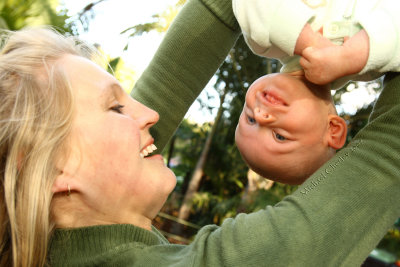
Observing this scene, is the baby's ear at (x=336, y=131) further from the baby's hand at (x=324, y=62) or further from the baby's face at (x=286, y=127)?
the baby's hand at (x=324, y=62)

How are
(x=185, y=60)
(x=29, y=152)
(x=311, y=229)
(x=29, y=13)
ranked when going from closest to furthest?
(x=311, y=229) → (x=29, y=152) → (x=185, y=60) → (x=29, y=13)

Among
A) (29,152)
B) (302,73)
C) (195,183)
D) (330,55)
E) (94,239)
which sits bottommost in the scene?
(195,183)

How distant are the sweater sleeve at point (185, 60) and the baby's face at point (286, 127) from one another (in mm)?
219

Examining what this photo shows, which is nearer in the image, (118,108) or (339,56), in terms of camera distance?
(339,56)

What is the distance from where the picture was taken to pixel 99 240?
1.02m

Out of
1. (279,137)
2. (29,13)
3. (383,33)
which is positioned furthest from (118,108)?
(29,13)

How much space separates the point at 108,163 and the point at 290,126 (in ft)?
1.50

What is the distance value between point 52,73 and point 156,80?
36 centimetres

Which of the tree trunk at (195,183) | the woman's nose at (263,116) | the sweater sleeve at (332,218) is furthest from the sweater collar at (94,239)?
the tree trunk at (195,183)

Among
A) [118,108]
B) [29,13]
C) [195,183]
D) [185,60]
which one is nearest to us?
[118,108]

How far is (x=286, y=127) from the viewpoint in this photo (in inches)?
41.6

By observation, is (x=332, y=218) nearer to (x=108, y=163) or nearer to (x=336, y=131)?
(x=336, y=131)

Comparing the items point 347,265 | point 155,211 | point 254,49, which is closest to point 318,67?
point 254,49

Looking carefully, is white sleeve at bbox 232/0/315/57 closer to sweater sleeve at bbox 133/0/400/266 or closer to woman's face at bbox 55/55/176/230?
sweater sleeve at bbox 133/0/400/266
